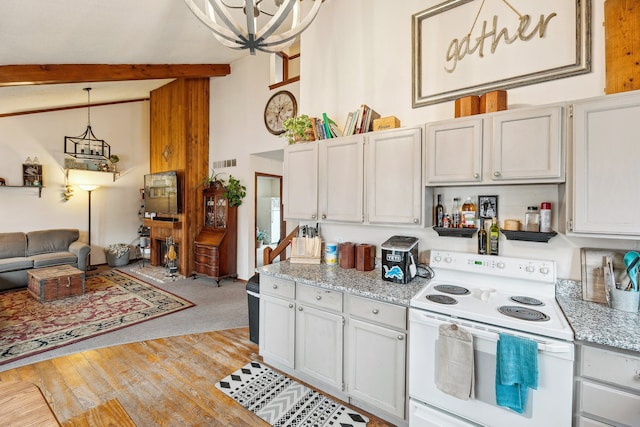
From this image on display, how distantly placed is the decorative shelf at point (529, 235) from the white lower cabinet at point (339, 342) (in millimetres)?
912

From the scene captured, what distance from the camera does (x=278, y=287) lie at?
244 cm

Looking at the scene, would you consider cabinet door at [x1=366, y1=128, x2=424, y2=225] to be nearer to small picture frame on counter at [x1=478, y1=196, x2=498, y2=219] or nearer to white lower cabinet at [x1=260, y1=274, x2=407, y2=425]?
small picture frame on counter at [x1=478, y1=196, x2=498, y2=219]

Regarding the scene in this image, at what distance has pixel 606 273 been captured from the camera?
1.70 metres

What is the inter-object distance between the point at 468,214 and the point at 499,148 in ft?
1.75

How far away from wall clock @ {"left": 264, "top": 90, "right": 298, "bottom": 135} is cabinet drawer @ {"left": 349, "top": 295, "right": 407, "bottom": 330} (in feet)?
10.9

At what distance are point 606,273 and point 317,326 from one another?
1.85 metres

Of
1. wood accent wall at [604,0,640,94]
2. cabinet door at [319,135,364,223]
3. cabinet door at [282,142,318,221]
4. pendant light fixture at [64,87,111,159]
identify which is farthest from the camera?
pendant light fixture at [64,87,111,159]

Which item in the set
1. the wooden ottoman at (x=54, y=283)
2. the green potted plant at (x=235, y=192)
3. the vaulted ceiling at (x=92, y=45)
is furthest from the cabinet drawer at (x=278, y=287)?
the wooden ottoman at (x=54, y=283)

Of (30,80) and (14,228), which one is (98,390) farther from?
(14,228)

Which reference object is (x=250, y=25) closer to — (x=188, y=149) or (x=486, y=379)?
(x=486, y=379)

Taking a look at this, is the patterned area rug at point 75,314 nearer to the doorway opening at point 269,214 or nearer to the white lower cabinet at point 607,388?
the doorway opening at point 269,214

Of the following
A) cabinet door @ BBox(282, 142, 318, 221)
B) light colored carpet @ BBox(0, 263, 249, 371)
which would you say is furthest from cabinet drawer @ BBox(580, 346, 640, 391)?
light colored carpet @ BBox(0, 263, 249, 371)

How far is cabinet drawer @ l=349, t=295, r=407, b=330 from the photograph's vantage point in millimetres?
1834

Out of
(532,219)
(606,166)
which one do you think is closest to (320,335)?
(532,219)
